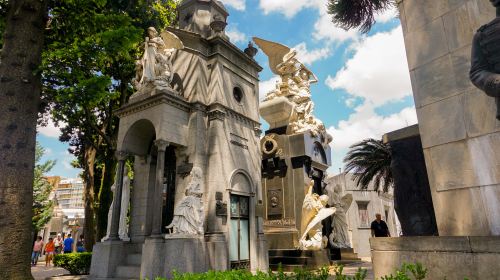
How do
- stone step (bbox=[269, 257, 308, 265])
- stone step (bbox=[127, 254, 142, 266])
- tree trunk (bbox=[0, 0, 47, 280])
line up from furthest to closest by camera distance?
stone step (bbox=[269, 257, 308, 265])
stone step (bbox=[127, 254, 142, 266])
tree trunk (bbox=[0, 0, 47, 280])

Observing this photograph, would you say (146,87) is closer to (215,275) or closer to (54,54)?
(54,54)

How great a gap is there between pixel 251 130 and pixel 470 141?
1063cm

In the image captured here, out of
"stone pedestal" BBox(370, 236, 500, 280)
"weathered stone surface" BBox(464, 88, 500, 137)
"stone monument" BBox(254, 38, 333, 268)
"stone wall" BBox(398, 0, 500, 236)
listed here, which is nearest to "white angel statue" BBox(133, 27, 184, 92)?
"stone monument" BBox(254, 38, 333, 268)

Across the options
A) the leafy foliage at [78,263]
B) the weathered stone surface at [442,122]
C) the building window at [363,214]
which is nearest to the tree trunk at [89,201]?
the leafy foliage at [78,263]

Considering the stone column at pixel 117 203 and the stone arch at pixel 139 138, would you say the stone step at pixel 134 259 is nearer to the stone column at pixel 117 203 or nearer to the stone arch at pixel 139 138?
the stone column at pixel 117 203

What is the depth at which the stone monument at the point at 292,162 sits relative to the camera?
1370cm

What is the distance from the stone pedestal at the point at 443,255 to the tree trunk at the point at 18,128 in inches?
302

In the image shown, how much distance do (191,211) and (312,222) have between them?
573 centimetres

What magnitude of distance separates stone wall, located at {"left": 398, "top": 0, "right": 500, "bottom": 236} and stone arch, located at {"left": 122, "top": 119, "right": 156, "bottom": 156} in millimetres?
9623

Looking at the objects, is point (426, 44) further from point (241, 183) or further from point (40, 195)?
point (40, 195)

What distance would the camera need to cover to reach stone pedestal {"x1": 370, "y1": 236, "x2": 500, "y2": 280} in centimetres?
292

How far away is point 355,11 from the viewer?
13.6 m

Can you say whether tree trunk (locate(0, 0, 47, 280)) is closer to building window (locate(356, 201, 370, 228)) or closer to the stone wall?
the stone wall

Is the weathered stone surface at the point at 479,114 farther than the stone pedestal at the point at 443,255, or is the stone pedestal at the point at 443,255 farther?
the weathered stone surface at the point at 479,114
